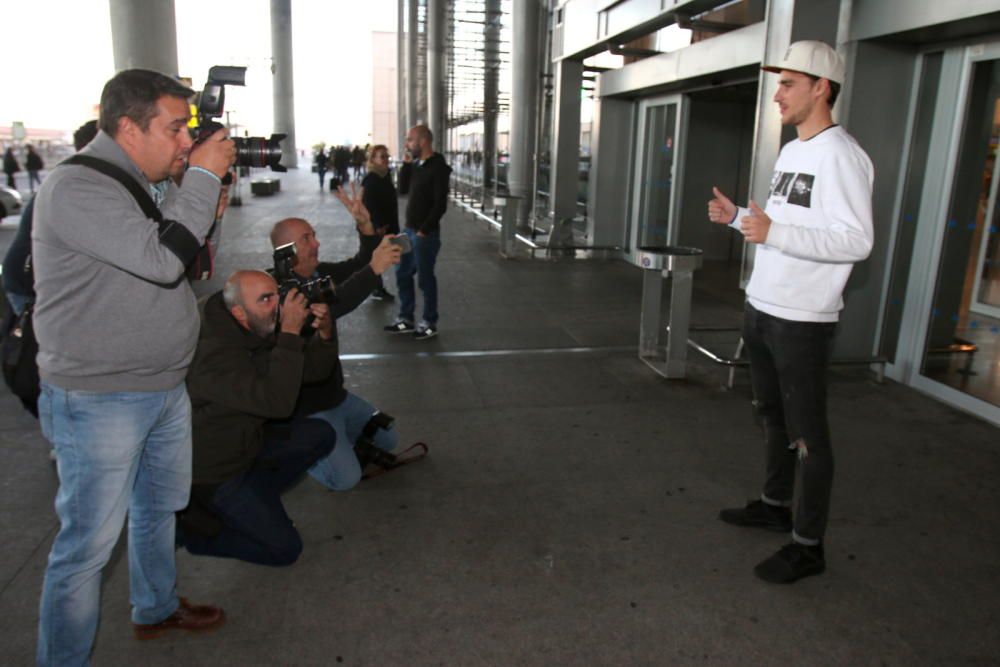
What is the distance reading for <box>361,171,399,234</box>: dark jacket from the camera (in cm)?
703

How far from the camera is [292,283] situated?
9.50ft

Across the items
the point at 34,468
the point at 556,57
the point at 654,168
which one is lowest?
the point at 34,468

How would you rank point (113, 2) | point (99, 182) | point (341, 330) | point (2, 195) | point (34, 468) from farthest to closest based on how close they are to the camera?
point (2, 195), point (113, 2), point (341, 330), point (34, 468), point (99, 182)

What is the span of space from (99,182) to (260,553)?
63.8 inches

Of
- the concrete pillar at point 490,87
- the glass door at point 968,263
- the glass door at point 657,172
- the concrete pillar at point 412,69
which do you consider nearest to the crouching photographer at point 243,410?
the glass door at point 968,263

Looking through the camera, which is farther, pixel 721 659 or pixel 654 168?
pixel 654 168

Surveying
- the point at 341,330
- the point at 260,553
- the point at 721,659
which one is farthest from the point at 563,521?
the point at 341,330

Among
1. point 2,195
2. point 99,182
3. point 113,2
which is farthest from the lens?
point 2,195

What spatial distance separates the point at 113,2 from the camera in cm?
950

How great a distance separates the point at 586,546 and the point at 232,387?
1583mm

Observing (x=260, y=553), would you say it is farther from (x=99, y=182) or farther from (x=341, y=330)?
(x=341, y=330)

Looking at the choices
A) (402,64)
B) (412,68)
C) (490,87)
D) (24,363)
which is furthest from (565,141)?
(402,64)

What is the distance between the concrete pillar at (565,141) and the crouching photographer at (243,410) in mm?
8568

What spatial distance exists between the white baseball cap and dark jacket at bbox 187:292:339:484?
2069 mm
